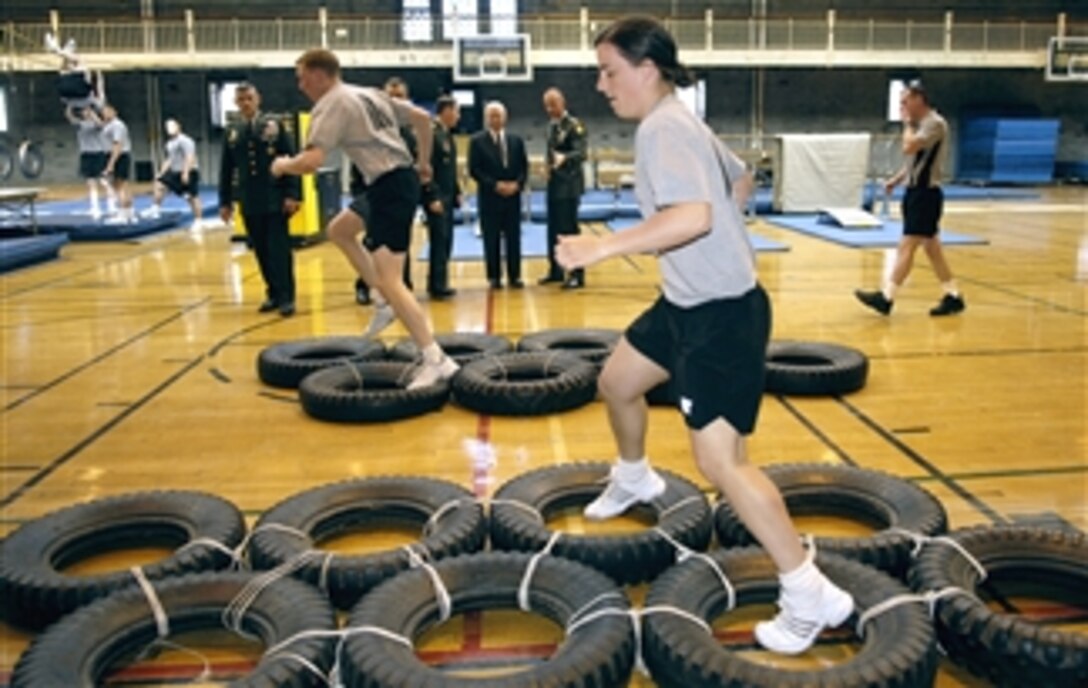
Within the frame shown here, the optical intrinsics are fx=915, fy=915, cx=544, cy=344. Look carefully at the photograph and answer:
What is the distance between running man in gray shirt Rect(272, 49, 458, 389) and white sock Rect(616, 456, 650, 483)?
6.36 ft

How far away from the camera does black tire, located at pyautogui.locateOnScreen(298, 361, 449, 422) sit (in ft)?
15.7

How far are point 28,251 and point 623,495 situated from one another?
32.2ft

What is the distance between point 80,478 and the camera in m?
4.08

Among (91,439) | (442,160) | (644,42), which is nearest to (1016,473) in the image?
(644,42)

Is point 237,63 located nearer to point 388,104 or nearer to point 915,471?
point 388,104

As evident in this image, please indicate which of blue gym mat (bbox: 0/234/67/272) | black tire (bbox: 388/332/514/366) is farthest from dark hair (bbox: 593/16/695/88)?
blue gym mat (bbox: 0/234/67/272)

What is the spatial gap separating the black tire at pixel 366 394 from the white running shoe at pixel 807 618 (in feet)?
8.97

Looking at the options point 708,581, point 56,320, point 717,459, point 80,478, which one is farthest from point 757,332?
point 56,320

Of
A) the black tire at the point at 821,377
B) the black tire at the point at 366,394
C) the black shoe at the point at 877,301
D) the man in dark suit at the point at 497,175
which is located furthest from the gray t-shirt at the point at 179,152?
the black tire at the point at 821,377

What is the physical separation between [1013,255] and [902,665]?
31.8 feet

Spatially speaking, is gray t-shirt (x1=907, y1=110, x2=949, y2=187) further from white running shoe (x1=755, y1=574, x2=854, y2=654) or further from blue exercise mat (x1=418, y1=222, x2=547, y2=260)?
Result: white running shoe (x1=755, y1=574, x2=854, y2=654)

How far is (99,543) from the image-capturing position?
11.1 feet

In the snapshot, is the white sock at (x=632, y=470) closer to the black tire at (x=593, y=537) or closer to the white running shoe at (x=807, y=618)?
the black tire at (x=593, y=537)

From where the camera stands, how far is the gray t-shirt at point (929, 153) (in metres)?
6.60
